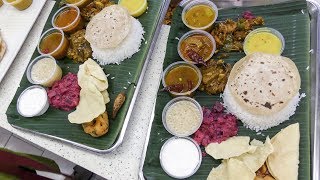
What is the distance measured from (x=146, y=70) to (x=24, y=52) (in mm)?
1213

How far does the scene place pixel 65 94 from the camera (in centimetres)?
294

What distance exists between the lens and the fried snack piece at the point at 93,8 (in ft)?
10.7

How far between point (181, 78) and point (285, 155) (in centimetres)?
92

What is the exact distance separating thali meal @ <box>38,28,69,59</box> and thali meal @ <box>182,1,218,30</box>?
1028mm

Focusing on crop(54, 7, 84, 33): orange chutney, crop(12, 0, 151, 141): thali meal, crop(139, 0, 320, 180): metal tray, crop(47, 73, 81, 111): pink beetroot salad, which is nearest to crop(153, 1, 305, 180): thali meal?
crop(139, 0, 320, 180): metal tray

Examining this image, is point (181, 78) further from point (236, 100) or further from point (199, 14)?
point (199, 14)

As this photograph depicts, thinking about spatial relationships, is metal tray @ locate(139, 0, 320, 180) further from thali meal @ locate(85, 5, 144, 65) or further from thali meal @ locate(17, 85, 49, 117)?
thali meal @ locate(17, 85, 49, 117)

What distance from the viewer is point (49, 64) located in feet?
10.2

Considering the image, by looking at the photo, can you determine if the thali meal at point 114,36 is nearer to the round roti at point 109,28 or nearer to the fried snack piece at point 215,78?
the round roti at point 109,28

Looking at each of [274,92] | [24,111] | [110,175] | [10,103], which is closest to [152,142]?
[110,175]

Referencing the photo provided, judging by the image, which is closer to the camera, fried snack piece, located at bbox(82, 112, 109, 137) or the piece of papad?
the piece of papad

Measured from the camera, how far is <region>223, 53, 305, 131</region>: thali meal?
96.2 inches

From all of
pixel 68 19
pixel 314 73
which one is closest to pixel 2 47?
pixel 68 19

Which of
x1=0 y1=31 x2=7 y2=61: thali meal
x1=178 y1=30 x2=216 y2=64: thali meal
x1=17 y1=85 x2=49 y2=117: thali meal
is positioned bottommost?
x1=17 y1=85 x2=49 y2=117: thali meal
